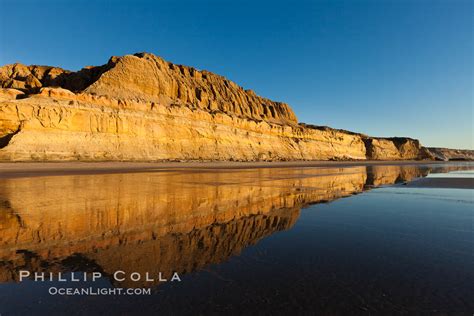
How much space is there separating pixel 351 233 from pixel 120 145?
3538 centimetres

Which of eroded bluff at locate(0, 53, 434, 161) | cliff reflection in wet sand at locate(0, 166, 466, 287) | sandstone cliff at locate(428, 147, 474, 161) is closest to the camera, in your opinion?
cliff reflection in wet sand at locate(0, 166, 466, 287)

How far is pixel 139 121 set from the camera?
126ft

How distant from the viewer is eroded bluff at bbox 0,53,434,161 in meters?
29.7

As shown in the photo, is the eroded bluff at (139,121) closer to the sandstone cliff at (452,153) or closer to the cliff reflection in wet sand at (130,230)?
the cliff reflection in wet sand at (130,230)

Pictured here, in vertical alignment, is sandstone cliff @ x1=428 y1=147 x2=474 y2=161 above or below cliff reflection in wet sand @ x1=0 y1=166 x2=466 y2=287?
above

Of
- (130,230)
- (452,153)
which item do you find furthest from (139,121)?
(452,153)

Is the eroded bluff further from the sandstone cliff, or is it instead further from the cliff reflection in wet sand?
the sandstone cliff

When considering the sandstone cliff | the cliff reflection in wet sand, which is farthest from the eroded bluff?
the sandstone cliff

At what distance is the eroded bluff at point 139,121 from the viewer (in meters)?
29.7

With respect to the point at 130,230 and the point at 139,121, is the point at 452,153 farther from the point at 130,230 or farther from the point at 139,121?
the point at 130,230

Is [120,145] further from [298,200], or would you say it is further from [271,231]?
[271,231]

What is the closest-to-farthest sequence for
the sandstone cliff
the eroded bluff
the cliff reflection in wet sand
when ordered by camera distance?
the cliff reflection in wet sand, the eroded bluff, the sandstone cliff

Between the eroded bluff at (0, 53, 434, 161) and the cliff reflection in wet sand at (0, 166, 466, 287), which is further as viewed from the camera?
the eroded bluff at (0, 53, 434, 161)

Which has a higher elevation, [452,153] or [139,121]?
[139,121]
